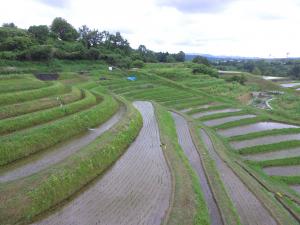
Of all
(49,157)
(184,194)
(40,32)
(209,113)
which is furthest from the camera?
(40,32)

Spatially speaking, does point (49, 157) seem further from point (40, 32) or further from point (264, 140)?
point (40, 32)

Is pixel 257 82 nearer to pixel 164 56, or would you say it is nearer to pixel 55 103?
pixel 164 56

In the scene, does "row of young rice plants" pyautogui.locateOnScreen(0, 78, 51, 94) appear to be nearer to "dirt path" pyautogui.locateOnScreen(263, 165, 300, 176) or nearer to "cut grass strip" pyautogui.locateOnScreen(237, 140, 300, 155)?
"cut grass strip" pyautogui.locateOnScreen(237, 140, 300, 155)

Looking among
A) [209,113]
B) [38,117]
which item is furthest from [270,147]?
[38,117]

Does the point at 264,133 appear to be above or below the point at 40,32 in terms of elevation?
below

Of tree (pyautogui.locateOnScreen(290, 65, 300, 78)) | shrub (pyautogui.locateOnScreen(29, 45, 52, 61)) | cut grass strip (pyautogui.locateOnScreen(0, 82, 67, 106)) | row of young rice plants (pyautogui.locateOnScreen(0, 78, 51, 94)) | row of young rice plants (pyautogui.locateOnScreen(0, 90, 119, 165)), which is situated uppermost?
shrub (pyautogui.locateOnScreen(29, 45, 52, 61))

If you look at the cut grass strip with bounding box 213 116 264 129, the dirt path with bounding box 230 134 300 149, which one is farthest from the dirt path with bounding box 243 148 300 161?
the cut grass strip with bounding box 213 116 264 129
